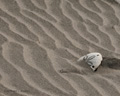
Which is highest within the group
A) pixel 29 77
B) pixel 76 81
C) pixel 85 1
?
pixel 29 77

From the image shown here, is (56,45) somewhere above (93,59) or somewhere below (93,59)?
above

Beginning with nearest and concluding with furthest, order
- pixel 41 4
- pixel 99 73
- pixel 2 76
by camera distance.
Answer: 1. pixel 2 76
2. pixel 99 73
3. pixel 41 4

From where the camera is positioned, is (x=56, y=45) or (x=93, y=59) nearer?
(x=93, y=59)

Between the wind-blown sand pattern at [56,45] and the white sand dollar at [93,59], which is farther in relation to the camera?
the white sand dollar at [93,59]

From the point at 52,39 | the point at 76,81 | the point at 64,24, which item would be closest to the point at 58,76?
the point at 76,81

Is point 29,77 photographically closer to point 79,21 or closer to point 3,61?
point 3,61
